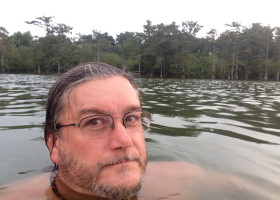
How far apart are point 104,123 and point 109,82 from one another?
31 centimetres

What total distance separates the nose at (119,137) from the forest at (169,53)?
1726 inches

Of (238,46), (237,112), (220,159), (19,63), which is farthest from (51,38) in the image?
(220,159)

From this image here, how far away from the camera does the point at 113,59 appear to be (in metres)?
52.4

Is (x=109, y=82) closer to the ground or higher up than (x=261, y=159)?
higher up

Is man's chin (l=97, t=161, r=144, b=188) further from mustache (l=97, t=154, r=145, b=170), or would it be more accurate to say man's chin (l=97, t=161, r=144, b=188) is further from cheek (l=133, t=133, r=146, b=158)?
cheek (l=133, t=133, r=146, b=158)

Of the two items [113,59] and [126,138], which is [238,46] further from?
[126,138]

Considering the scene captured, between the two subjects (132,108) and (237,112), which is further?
(237,112)

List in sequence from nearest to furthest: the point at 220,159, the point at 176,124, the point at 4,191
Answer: the point at 4,191 → the point at 220,159 → the point at 176,124

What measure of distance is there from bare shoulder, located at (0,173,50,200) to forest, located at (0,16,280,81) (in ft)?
141

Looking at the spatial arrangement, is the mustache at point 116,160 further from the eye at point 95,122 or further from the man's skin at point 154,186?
the man's skin at point 154,186

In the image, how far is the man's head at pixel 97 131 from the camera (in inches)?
67.1

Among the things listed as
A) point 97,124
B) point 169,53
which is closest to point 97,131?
point 97,124

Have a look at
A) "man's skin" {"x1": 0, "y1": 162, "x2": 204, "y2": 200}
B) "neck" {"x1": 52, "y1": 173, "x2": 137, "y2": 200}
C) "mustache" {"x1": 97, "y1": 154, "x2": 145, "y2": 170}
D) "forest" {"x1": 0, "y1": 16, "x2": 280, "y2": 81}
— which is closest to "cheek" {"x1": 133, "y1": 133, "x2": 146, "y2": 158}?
"mustache" {"x1": 97, "y1": 154, "x2": 145, "y2": 170}

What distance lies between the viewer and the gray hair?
204cm
